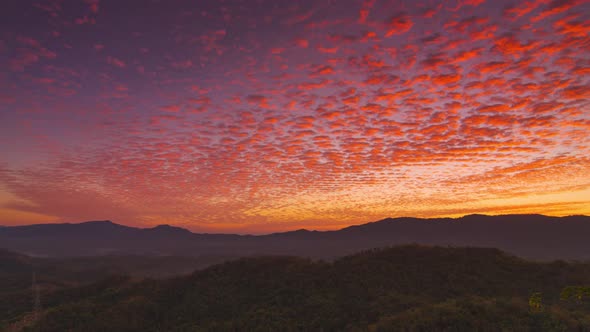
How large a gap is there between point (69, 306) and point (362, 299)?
2631 cm

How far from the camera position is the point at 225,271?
36.2 m

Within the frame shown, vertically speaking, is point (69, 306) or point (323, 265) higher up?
point (323, 265)

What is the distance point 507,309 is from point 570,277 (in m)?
12.9

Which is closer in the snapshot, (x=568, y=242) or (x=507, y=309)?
(x=507, y=309)

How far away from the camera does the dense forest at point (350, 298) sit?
1867 cm

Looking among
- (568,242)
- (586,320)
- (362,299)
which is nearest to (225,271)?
(362,299)

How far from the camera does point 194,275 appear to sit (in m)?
36.9

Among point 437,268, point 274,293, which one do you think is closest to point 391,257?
point 437,268

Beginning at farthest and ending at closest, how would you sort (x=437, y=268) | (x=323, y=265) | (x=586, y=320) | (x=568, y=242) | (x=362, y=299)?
(x=568, y=242)
(x=323, y=265)
(x=437, y=268)
(x=362, y=299)
(x=586, y=320)

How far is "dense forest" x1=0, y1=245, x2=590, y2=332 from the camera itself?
61.3ft

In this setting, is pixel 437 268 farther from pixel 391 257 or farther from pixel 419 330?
pixel 419 330

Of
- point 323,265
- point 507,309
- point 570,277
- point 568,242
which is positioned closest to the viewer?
point 507,309

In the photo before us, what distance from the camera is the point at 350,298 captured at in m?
24.8

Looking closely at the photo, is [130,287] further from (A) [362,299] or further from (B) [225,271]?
(A) [362,299]
